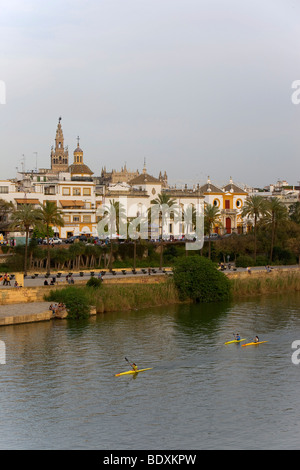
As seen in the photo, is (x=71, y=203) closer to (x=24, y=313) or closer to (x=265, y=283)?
(x=265, y=283)

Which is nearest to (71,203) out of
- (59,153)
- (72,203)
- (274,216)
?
(72,203)

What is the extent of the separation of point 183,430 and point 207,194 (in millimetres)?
76210

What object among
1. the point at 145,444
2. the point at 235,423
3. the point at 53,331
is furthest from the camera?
the point at 53,331

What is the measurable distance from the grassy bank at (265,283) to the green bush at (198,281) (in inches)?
105

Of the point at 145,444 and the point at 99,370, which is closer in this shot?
the point at 145,444

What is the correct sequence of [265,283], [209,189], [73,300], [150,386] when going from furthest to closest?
[209,189] < [265,283] < [73,300] < [150,386]

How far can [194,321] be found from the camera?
4816 centimetres

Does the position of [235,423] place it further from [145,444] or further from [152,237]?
[152,237]

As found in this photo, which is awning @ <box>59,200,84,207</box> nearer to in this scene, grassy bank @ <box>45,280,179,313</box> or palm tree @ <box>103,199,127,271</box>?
palm tree @ <box>103,199,127,271</box>

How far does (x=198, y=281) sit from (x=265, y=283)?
885cm

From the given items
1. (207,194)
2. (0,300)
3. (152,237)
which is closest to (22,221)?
(0,300)

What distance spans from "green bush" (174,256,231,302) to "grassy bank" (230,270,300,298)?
2665 millimetres

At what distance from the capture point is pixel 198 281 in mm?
56844

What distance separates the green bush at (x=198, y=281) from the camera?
56.6m
